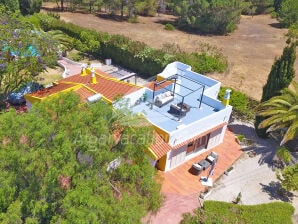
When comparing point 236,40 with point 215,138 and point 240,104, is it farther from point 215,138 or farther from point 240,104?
point 215,138

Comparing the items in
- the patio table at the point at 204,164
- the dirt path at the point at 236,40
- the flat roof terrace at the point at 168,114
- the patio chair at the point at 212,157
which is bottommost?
the patio table at the point at 204,164

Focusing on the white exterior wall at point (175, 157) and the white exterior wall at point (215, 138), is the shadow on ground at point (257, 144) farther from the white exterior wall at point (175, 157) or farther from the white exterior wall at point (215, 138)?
the white exterior wall at point (175, 157)

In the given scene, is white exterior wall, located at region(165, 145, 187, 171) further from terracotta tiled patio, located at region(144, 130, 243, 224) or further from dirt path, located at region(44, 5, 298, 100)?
dirt path, located at region(44, 5, 298, 100)

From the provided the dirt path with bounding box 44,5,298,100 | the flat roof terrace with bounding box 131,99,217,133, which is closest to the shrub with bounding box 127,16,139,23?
the dirt path with bounding box 44,5,298,100

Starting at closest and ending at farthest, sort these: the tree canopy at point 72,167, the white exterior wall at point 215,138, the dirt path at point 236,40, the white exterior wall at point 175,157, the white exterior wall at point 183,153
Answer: the tree canopy at point 72,167 < the white exterior wall at point 175,157 < the white exterior wall at point 183,153 < the white exterior wall at point 215,138 < the dirt path at point 236,40

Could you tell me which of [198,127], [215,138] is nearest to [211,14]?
[215,138]

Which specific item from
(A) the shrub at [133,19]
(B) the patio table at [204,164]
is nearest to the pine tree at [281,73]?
(B) the patio table at [204,164]
